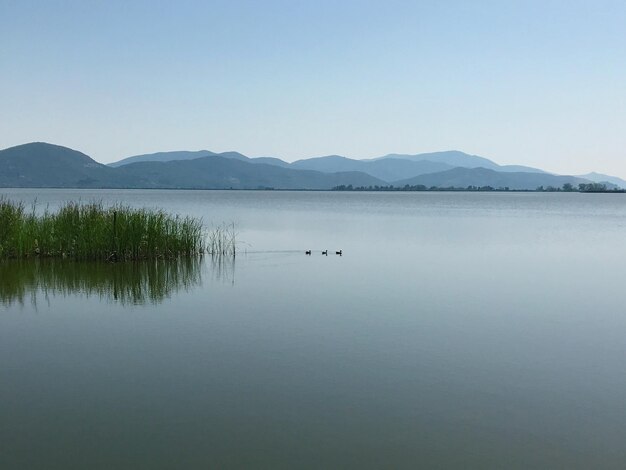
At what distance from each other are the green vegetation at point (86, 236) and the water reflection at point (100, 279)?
47cm

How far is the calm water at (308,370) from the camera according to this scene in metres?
6.09

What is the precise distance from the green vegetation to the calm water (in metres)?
1.53

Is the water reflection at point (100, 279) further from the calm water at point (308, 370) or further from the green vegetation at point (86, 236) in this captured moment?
the green vegetation at point (86, 236)

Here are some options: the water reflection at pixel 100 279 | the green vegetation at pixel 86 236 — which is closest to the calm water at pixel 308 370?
the water reflection at pixel 100 279

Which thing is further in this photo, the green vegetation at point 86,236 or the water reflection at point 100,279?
the green vegetation at point 86,236

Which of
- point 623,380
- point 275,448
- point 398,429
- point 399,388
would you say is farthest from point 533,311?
point 275,448

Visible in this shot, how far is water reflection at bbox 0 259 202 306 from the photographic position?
14133 millimetres

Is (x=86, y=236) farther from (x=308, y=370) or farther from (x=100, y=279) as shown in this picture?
(x=308, y=370)

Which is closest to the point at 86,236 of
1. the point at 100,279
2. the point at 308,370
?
the point at 100,279

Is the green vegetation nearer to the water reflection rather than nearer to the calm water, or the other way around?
the water reflection

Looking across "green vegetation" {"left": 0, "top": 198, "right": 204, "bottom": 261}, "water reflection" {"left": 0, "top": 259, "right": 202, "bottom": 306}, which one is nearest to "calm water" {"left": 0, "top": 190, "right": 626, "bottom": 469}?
"water reflection" {"left": 0, "top": 259, "right": 202, "bottom": 306}

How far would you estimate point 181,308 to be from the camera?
12.9m

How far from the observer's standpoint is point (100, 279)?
52.9 ft

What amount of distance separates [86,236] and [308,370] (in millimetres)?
12730
